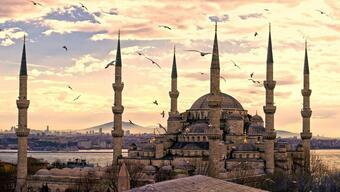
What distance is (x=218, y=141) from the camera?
41.5m

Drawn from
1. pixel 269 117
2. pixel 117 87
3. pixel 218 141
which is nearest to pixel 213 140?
pixel 218 141

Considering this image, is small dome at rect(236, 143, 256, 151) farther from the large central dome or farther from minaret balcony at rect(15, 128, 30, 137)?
minaret balcony at rect(15, 128, 30, 137)

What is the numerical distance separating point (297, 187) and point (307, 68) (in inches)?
633

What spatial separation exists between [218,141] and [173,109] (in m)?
11.9

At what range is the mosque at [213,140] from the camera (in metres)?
42.2

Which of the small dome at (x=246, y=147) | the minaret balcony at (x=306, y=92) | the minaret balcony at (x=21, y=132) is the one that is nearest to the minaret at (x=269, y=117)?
the small dome at (x=246, y=147)

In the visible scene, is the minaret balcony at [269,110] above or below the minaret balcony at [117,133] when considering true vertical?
above

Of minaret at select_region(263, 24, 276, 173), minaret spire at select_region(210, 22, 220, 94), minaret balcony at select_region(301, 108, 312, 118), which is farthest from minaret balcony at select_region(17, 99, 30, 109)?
minaret balcony at select_region(301, 108, 312, 118)

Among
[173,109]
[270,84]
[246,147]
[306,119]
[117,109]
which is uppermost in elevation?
[270,84]

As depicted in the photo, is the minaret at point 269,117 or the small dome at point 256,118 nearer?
the minaret at point 269,117

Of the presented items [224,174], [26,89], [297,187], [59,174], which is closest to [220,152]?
[224,174]

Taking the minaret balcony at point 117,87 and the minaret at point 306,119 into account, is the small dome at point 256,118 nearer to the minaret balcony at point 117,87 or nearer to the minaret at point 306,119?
the minaret at point 306,119

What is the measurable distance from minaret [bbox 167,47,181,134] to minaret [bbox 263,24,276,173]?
849cm

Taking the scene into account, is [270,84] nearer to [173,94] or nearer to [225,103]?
[225,103]
